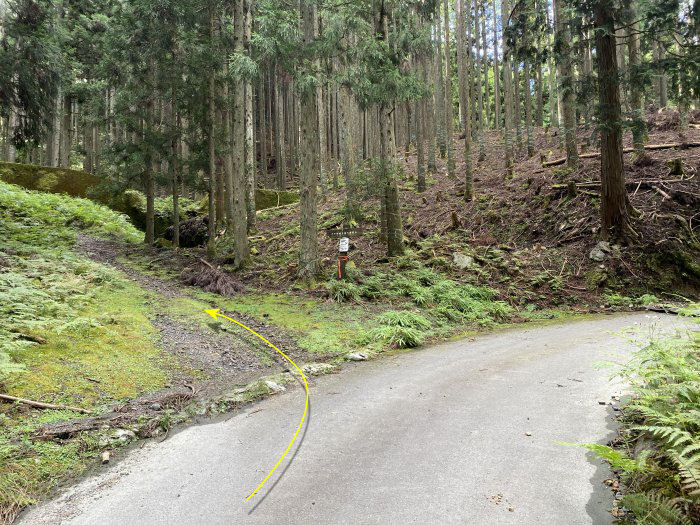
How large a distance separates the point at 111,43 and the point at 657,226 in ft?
63.1

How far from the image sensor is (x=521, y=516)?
2990 millimetres

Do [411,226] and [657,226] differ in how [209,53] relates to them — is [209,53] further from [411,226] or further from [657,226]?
[657,226]

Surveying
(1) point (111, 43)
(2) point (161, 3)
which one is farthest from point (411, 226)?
(1) point (111, 43)

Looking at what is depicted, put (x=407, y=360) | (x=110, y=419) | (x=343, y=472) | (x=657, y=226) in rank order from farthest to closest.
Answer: (x=657, y=226), (x=407, y=360), (x=110, y=419), (x=343, y=472)

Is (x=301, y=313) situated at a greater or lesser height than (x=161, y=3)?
lesser

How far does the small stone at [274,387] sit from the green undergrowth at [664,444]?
3.91m

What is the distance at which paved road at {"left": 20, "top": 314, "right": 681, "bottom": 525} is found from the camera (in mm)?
3129

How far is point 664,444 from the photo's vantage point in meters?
3.23

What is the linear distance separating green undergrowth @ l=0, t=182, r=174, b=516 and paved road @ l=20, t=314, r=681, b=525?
1.74 feet

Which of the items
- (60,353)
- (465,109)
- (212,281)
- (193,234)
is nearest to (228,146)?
(193,234)

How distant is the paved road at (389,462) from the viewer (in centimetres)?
313

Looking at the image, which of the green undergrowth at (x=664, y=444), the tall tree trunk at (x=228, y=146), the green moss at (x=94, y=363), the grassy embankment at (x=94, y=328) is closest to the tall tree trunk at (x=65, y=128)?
the grassy embankment at (x=94, y=328)

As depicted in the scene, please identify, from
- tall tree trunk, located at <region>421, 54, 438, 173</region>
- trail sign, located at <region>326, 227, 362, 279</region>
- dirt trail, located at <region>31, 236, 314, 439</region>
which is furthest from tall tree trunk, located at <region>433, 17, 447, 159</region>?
dirt trail, located at <region>31, 236, 314, 439</region>

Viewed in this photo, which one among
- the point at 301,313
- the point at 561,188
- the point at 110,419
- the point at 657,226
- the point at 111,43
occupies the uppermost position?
the point at 111,43
